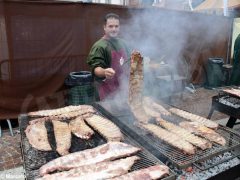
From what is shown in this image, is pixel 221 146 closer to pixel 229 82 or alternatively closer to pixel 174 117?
pixel 174 117

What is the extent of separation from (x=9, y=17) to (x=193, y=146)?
205 inches

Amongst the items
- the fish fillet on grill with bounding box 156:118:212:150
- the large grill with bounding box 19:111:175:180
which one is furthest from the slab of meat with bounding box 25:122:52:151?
the fish fillet on grill with bounding box 156:118:212:150

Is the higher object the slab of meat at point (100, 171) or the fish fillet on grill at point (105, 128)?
the fish fillet on grill at point (105, 128)

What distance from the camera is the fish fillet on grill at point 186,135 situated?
254 cm

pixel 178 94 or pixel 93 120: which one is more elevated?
pixel 93 120

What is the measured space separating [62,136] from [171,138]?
113 centimetres

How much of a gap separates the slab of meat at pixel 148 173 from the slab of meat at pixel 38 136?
86 cm

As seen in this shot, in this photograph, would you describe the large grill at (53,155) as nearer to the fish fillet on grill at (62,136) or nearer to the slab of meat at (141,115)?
the fish fillet on grill at (62,136)

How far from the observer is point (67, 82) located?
6.77 m

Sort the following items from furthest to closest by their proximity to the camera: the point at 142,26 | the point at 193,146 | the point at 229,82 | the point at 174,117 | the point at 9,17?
the point at 229,82 < the point at 142,26 < the point at 9,17 < the point at 174,117 < the point at 193,146

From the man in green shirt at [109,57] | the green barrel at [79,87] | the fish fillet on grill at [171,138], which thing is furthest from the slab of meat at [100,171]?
the green barrel at [79,87]

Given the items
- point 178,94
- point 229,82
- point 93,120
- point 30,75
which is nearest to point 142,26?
point 178,94

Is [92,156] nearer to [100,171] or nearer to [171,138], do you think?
[100,171]

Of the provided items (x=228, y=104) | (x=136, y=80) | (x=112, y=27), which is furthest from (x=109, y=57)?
(x=228, y=104)
